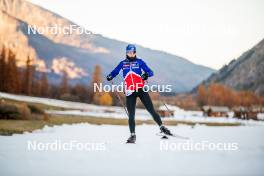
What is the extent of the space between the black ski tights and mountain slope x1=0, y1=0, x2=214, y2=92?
64cm

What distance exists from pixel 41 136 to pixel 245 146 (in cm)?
322

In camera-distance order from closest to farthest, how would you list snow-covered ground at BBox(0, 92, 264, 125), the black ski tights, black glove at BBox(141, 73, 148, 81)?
1. black glove at BBox(141, 73, 148, 81)
2. the black ski tights
3. snow-covered ground at BBox(0, 92, 264, 125)

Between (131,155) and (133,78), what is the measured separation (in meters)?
1.10

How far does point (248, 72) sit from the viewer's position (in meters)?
7.43

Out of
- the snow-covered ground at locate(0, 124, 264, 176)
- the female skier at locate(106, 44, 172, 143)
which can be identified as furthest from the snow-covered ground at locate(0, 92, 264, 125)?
the female skier at locate(106, 44, 172, 143)

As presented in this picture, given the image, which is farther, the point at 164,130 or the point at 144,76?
the point at 164,130

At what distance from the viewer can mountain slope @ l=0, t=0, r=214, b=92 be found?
7012mm

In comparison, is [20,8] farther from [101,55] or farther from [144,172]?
[144,172]

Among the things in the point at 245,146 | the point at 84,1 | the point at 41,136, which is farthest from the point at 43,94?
the point at 245,146

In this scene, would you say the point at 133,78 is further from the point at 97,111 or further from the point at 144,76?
the point at 97,111

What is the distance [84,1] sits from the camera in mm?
7816

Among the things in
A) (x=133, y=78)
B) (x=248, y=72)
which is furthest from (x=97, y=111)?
(x=248, y=72)

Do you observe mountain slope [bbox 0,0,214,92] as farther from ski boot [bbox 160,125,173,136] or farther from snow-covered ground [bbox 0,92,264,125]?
ski boot [bbox 160,125,173,136]

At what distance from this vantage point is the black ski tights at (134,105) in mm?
6148
